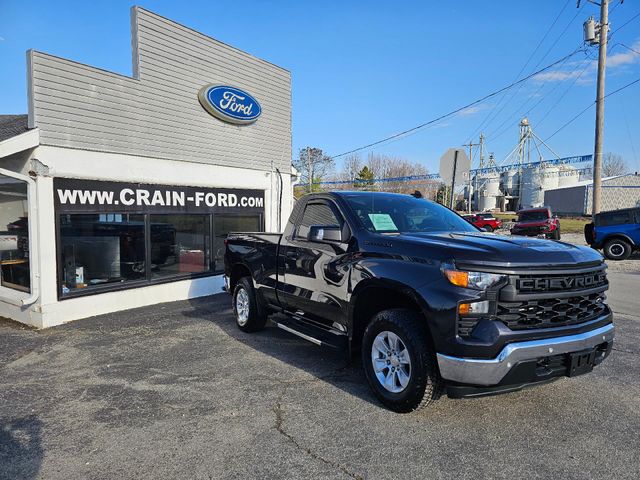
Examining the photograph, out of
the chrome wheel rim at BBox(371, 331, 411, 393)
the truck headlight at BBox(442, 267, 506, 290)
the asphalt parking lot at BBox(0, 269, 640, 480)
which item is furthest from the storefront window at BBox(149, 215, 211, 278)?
the truck headlight at BBox(442, 267, 506, 290)

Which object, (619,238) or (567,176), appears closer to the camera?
(619,238)

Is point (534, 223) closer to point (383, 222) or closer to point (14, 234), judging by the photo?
point (383, 222)

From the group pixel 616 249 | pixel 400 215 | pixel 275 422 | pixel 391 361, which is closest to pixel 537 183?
pixel 616 249

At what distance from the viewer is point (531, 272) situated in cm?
341

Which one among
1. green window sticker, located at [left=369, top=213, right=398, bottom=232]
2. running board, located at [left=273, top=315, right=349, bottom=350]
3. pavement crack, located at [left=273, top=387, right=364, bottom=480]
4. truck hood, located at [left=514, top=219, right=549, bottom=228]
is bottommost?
pavement crack, located at [left=273, top=387, right=364, bottom=480]

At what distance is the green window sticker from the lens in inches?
179

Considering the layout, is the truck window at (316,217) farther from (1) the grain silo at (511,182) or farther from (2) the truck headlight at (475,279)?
(1) the grain silo at (511,182)

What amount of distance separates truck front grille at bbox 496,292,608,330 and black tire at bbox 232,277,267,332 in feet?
12.1

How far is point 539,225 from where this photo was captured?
926 inches

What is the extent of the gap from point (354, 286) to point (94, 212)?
5.51m

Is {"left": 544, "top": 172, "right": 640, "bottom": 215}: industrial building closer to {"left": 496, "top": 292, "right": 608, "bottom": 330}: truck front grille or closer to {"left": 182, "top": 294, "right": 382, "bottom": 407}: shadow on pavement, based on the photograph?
{"left": 182, "top": 294, "right": 382, "bottom": 407}: shadow on pavement

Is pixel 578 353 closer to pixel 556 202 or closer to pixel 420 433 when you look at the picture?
pixel 420 433

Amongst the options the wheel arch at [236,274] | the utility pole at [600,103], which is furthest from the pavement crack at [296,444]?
the utility pole at [600,103]

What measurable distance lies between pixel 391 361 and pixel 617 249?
1564 centimetres
